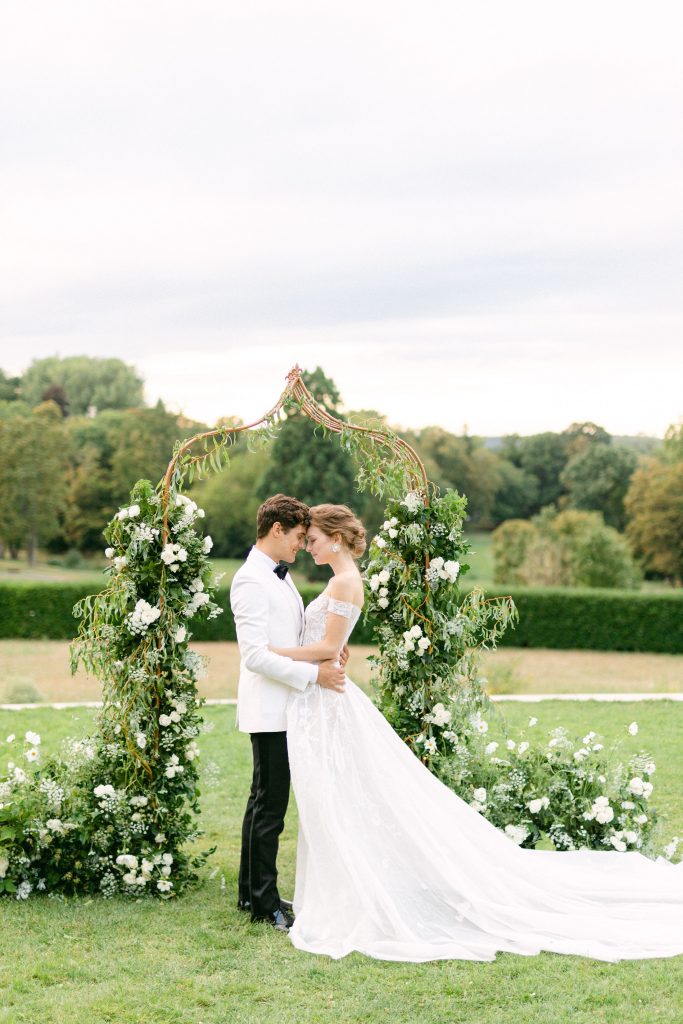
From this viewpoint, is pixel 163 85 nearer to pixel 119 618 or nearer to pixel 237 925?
pixel 119 618

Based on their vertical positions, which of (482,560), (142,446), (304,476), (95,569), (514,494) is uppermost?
(142,446)

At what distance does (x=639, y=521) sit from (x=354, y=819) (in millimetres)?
33692

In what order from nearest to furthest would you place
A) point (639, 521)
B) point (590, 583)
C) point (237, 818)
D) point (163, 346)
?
point (237, 818), point (590, 583), point (639, 521), point (163, 346)

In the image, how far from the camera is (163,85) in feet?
29.7

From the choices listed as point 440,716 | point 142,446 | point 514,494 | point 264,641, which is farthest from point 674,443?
point 264,641

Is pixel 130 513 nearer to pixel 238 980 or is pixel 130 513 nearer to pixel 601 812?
pixel 238 980

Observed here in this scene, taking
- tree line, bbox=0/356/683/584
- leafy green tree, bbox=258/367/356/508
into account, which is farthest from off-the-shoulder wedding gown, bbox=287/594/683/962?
leafy green tree, bbox=258/367/356/508

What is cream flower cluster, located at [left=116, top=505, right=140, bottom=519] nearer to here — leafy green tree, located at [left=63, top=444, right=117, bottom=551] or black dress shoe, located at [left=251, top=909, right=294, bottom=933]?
black dress shoe, located at [left=251, top=909, right=294, bottom=933]

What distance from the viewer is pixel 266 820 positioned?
4.97 m

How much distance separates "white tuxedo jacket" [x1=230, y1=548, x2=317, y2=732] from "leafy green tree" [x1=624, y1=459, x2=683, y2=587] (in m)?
32.4

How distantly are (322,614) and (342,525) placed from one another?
453 mm

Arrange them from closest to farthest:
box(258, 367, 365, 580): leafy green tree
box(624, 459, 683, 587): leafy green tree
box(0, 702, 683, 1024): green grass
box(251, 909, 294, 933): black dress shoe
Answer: box(0, 702, 683, 1024): green grass < box(251, 909, 294, 933): black dress shoe < box(258, 367, 365, 580): leafy green tree < box(624, 459, 683, 587): leafy green tree

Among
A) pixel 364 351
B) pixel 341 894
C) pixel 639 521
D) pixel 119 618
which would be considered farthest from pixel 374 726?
pixel 639 521

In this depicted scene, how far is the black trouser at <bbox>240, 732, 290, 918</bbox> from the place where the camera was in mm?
4969
